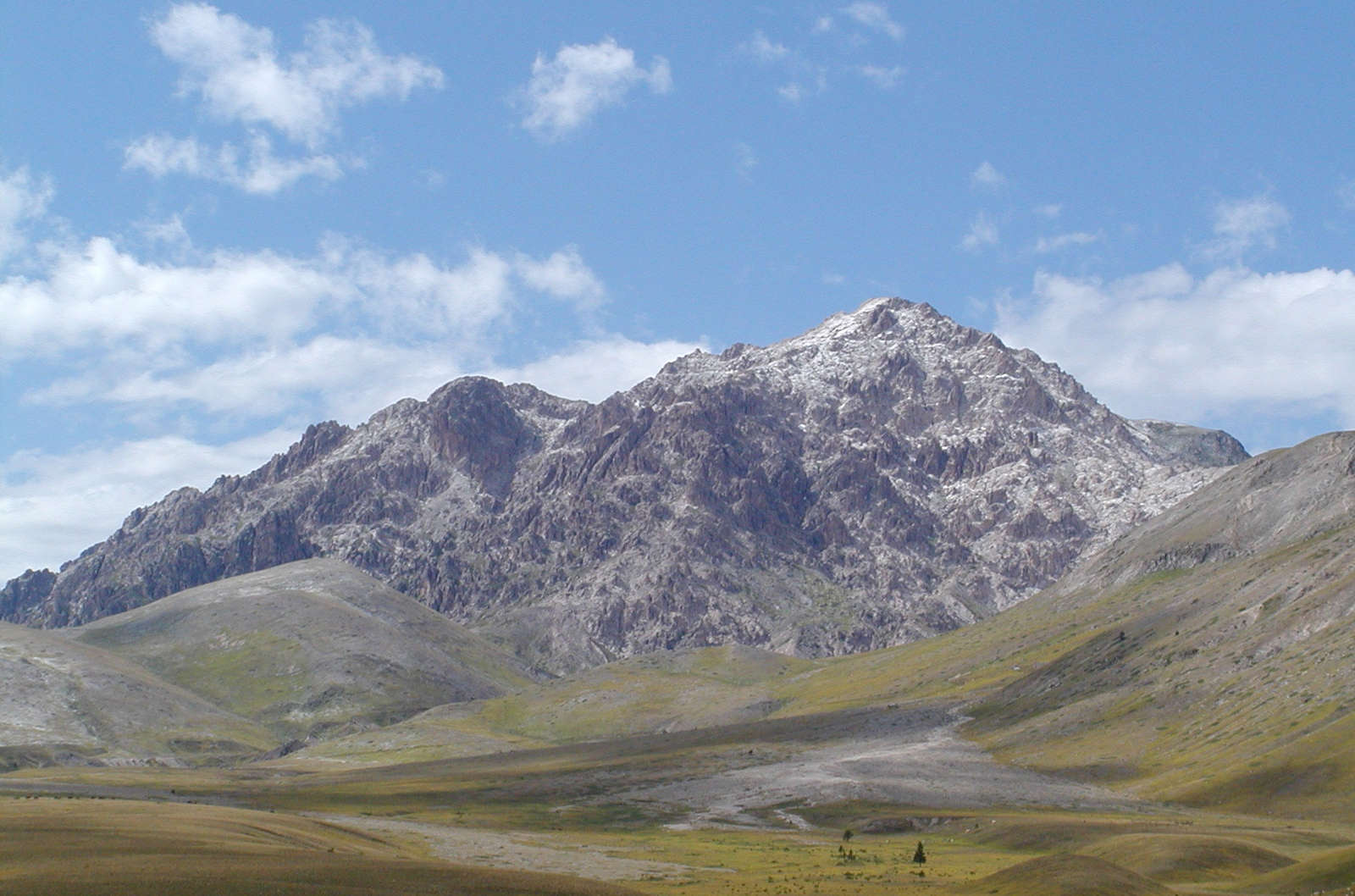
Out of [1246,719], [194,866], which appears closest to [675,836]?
[194,866]

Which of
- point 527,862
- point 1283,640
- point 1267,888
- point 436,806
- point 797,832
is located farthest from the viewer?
point 1283,640

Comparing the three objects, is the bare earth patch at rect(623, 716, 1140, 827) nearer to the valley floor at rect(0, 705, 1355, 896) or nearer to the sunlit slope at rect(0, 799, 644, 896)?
the valley floor at rect(0, 705, 1355, 896)

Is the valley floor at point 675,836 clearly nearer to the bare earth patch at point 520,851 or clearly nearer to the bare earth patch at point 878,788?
the bare earth patch at point 520,851

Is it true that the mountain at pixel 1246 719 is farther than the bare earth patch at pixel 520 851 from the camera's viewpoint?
Yes

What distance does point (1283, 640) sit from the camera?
175 meters

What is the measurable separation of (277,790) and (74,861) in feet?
414

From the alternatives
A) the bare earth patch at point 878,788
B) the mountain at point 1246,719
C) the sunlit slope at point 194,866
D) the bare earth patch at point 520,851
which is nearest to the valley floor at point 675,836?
the sunlit slope at point 194,866

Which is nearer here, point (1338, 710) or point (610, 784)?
point (1338, 710)

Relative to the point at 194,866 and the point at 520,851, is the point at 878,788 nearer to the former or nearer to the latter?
the point at 520,851

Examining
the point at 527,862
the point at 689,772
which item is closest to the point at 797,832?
the point at 527,862

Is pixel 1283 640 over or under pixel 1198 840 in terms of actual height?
over

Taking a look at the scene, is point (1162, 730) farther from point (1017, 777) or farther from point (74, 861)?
point (74, 861)

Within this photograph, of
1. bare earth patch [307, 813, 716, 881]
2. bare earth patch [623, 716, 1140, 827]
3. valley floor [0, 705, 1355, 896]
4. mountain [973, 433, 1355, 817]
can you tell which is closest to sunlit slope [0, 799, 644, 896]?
valley floor [0, 705, 1355, 896]

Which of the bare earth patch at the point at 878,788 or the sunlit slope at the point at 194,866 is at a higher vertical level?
the sunlit slope at the point at 194,866
